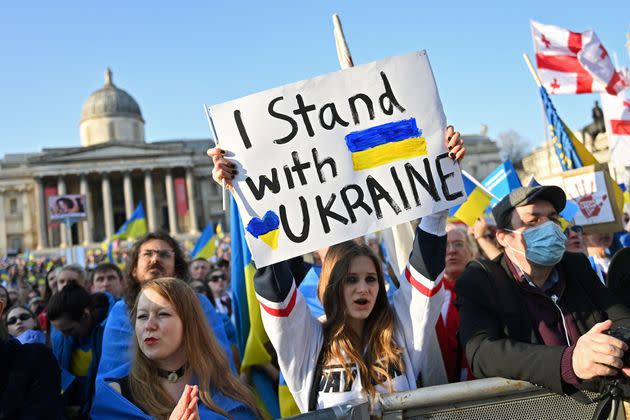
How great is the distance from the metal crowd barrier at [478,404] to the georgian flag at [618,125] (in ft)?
25.1

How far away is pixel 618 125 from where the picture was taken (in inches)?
371

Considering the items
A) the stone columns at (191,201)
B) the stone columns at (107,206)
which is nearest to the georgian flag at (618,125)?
the stone columns at (191,201)

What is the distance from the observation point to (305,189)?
10.5 feet

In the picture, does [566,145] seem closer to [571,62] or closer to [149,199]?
[571,62]

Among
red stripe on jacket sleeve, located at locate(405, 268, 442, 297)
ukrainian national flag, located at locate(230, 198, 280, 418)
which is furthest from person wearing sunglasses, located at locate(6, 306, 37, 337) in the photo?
red stripe on jacket sleeve, located at locate(405, 268, 442, 297)

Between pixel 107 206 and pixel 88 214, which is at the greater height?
pixel 107 206

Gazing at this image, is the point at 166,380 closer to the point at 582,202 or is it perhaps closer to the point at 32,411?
the point at 32,411

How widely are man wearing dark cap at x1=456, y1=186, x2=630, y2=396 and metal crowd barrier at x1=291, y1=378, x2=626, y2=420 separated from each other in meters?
0.09

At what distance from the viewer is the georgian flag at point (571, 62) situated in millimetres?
9469

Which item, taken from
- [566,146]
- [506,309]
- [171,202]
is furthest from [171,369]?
[171,202]

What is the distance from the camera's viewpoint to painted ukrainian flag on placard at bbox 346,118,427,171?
3.26 m

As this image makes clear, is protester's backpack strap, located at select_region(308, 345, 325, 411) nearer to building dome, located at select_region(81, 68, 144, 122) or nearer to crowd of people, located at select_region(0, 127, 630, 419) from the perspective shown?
crowd of people, located at select_region(0, 127, 630, 419)

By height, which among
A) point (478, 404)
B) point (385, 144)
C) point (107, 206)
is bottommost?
point (478, 404)

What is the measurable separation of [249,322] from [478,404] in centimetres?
270
